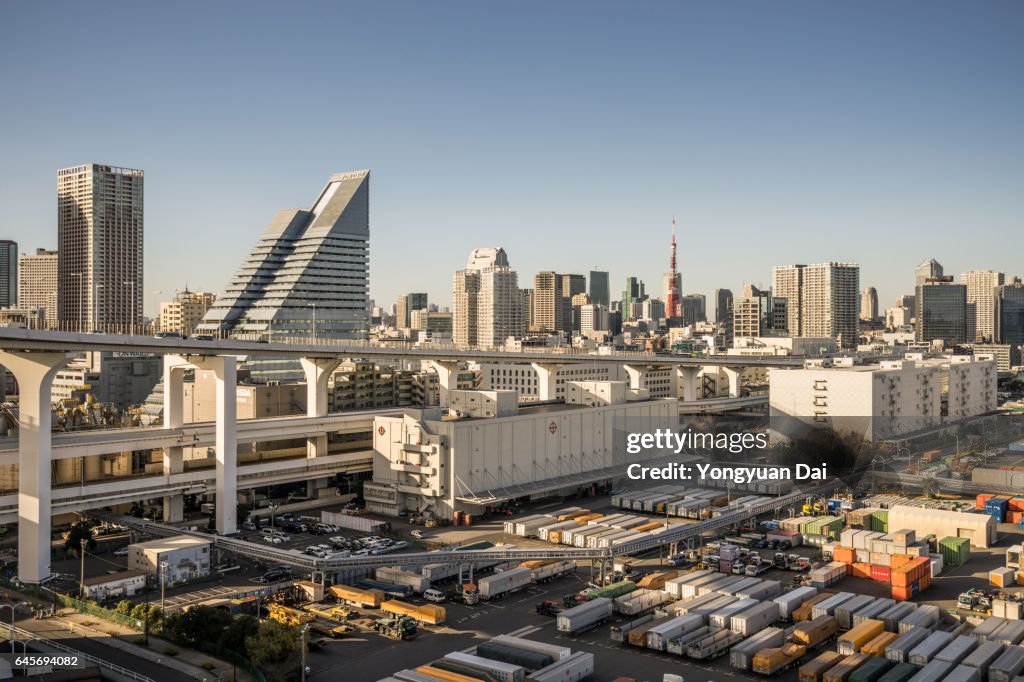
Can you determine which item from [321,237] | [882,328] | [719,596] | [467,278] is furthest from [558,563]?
[882,328]

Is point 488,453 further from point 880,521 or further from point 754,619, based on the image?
point 754,619

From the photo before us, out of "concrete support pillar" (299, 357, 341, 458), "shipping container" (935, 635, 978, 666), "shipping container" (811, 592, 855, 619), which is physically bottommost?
"shipping container" (935, 635, 978, 666)

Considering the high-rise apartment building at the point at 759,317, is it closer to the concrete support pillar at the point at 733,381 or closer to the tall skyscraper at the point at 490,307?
the tall skyscraper at the point at 490,307

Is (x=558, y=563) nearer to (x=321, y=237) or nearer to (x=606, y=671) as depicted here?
(x=606, y=671)

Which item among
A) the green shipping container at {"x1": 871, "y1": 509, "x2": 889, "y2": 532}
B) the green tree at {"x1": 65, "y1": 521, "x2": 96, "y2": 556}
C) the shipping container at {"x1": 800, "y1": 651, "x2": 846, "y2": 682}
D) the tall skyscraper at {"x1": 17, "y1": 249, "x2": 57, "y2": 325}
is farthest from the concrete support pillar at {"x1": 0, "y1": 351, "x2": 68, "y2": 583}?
the tall skyscraper at {"x1": 17, "y1": 249, "x2": 57, "y2": 325}

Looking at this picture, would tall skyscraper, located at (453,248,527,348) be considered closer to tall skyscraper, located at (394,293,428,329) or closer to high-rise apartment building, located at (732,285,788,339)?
high-rise apartment building, located at (732,285,788,339)

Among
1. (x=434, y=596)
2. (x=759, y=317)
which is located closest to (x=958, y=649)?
(x=434, y=596)
